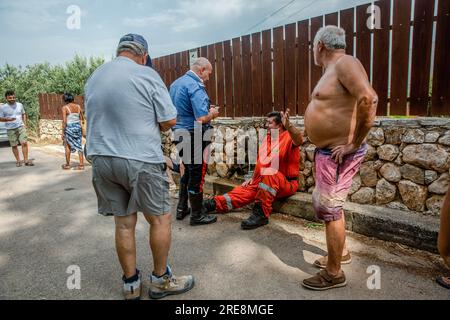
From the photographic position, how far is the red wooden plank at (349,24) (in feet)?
12.0

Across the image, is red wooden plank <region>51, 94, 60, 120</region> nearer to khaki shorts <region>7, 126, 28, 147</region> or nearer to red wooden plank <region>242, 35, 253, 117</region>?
khaki shorts <region>7, 126, 28, 147</region>

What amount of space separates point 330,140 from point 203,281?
1.57 meters

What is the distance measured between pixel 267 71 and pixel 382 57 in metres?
1.65

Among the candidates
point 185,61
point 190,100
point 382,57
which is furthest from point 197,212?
point 185,61

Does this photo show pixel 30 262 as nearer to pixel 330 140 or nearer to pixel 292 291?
pixel 292 291

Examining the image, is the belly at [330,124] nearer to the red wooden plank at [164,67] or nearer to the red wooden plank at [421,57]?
the red wooden plank at [421,57]

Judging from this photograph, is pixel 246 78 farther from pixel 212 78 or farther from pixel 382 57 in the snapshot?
pixel 382 57

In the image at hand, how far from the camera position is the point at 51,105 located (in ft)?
45.4

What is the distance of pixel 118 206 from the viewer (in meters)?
2.20

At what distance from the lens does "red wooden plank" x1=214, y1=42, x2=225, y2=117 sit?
5.35 meters

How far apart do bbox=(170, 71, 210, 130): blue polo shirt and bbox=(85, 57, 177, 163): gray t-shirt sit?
1547 millimetres

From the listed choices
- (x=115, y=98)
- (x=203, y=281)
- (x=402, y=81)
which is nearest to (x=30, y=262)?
(x=203, y=281)

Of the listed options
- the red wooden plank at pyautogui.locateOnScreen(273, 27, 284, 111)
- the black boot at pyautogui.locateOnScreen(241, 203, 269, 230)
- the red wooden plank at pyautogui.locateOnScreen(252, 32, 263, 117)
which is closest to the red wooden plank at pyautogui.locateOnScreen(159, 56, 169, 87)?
the red wooden plank at pyautogui.locateOnScreen(252, 32, 263, 117)
